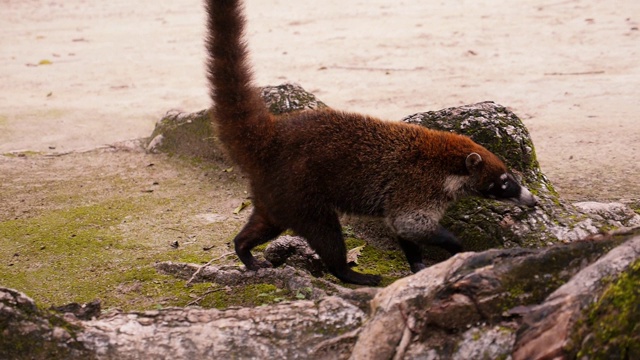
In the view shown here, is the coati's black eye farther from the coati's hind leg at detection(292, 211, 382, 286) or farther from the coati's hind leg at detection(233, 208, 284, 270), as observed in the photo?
the coati's hind leg at detection(233, 208, 284, 270)

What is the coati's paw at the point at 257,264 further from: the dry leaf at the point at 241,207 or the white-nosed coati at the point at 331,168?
the dry leaf at the point at 241,207

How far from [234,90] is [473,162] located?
1.43 meters

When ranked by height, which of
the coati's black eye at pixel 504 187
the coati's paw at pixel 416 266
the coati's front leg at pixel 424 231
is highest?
the coati's black eye at pixel 504 187

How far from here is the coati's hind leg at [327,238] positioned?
4.55 m

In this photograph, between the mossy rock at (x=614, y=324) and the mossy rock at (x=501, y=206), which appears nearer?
the mossy rock at (x=614, y=324)

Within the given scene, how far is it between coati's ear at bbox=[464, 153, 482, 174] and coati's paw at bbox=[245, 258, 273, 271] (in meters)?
1.30

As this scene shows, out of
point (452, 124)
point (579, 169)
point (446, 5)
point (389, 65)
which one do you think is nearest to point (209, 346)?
point (452, 124)

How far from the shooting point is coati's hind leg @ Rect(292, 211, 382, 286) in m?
4.55

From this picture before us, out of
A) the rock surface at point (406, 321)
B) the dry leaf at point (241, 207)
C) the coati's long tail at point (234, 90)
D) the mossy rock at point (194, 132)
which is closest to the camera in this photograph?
the rock surface at point (406, 321)

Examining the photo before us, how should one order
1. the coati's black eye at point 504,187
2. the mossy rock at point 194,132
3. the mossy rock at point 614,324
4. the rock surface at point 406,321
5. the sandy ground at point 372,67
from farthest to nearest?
the sandy ground at point 372,67
the mossy rock at point 194,132
the coati's black eye at point 504,187
the rock surface at point 406,321
the mossy rock at point 614,324

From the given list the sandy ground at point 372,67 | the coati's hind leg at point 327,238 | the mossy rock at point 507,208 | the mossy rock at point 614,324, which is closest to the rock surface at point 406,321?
the mossy rock at point 614,324

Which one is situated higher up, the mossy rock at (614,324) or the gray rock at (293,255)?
the mossy rock at (614,324)

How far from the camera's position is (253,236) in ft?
15.9

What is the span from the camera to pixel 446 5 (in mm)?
13375
